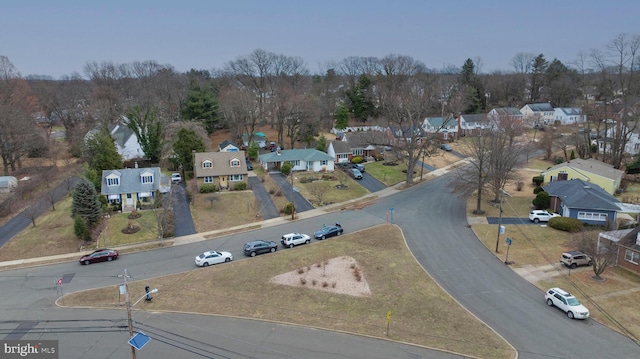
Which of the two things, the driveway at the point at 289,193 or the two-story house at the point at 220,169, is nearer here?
the driveway at the point at 289,193

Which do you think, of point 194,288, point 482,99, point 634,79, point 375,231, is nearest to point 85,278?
point 194,288

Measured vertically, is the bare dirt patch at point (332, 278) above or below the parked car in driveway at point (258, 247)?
below

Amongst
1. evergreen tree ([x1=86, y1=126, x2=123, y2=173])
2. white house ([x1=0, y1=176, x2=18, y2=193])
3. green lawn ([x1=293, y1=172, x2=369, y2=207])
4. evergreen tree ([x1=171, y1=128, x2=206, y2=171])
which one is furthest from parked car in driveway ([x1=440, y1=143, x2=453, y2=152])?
white house ([x1=0, y1=176, x2=18, y2=193])

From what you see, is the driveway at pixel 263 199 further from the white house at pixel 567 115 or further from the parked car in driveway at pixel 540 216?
the white house at pixel 567 115

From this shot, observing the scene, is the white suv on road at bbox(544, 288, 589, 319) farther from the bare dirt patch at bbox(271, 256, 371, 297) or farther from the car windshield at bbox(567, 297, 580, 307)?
the bare dirt patch at bbox(271, 256, 371, 297)

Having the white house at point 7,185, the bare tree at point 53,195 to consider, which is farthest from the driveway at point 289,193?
the white house at point 7,185

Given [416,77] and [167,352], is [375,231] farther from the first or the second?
[416,77]

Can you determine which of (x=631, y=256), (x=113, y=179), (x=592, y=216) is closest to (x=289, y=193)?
(x=113, y=179)

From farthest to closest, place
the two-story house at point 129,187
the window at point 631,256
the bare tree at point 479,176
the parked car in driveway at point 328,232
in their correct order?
1. the two-story house at point 129,187
2. the bare tree at point 479,176
3. the parked car in driveway at point 328,232
4. the window at point 631,256
